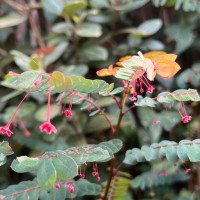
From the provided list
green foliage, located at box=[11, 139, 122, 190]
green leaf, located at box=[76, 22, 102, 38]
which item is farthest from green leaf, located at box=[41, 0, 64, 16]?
green foliage, located at box=[11, 139, 122, 190]

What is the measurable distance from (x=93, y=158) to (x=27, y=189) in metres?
0.19

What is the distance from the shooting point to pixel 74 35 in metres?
1.52

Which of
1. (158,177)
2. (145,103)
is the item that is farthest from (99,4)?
(145,103)

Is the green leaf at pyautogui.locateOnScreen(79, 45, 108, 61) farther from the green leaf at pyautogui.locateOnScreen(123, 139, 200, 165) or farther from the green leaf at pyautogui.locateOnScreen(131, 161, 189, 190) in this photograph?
the green leaf at pyautogui.locateOnScreen(123, 139, 200, 165)

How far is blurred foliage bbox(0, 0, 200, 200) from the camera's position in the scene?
1.34m

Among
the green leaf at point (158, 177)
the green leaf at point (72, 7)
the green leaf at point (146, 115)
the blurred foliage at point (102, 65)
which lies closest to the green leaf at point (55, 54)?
the blurred foliage at point (102, 65)

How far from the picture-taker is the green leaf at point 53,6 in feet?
4.81

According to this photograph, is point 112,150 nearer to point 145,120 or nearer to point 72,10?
point 145,120

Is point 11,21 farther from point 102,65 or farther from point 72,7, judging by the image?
point 102,65

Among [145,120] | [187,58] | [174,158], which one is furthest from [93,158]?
[187,58]

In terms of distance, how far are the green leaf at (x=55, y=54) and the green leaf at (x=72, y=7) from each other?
116 millimetres

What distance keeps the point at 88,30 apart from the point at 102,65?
0.15 meters

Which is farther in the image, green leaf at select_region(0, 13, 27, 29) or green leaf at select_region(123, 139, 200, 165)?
green leaf at select_region(0, 13, 27, 29)

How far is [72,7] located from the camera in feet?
4.58
